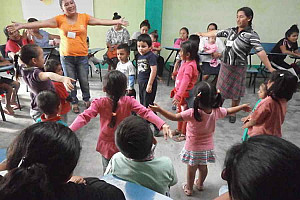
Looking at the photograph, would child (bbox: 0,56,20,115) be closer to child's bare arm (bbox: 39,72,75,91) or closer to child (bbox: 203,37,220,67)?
child's bare arm (bbox: 39,72,75,91)

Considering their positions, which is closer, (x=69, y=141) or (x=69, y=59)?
(x=69, y=141)

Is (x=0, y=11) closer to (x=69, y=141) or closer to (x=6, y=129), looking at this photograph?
(x=6, y=129)

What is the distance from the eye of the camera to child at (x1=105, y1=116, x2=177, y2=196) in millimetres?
1082

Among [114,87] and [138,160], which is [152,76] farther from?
[138,160]

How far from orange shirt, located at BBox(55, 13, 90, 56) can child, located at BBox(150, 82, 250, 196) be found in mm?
1911

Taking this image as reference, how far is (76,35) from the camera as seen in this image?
114 inches

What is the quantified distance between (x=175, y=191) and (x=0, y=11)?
6.34m

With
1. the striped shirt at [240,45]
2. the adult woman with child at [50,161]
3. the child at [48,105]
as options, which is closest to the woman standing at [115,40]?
the striped shirt at [240,45]

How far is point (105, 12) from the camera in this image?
18.6 feet

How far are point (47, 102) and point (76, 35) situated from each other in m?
1.50

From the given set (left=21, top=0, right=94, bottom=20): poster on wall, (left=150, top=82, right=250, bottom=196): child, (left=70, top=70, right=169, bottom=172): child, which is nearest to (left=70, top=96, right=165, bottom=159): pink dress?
(left=70, top=70, right=169, bottom=172): child

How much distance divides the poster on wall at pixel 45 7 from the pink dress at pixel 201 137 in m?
5.02

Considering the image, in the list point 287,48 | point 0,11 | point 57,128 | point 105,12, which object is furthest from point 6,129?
point 287,48

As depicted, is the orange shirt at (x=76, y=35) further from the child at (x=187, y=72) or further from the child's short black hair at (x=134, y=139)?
the child's short black hair at (x=134, y=139)
